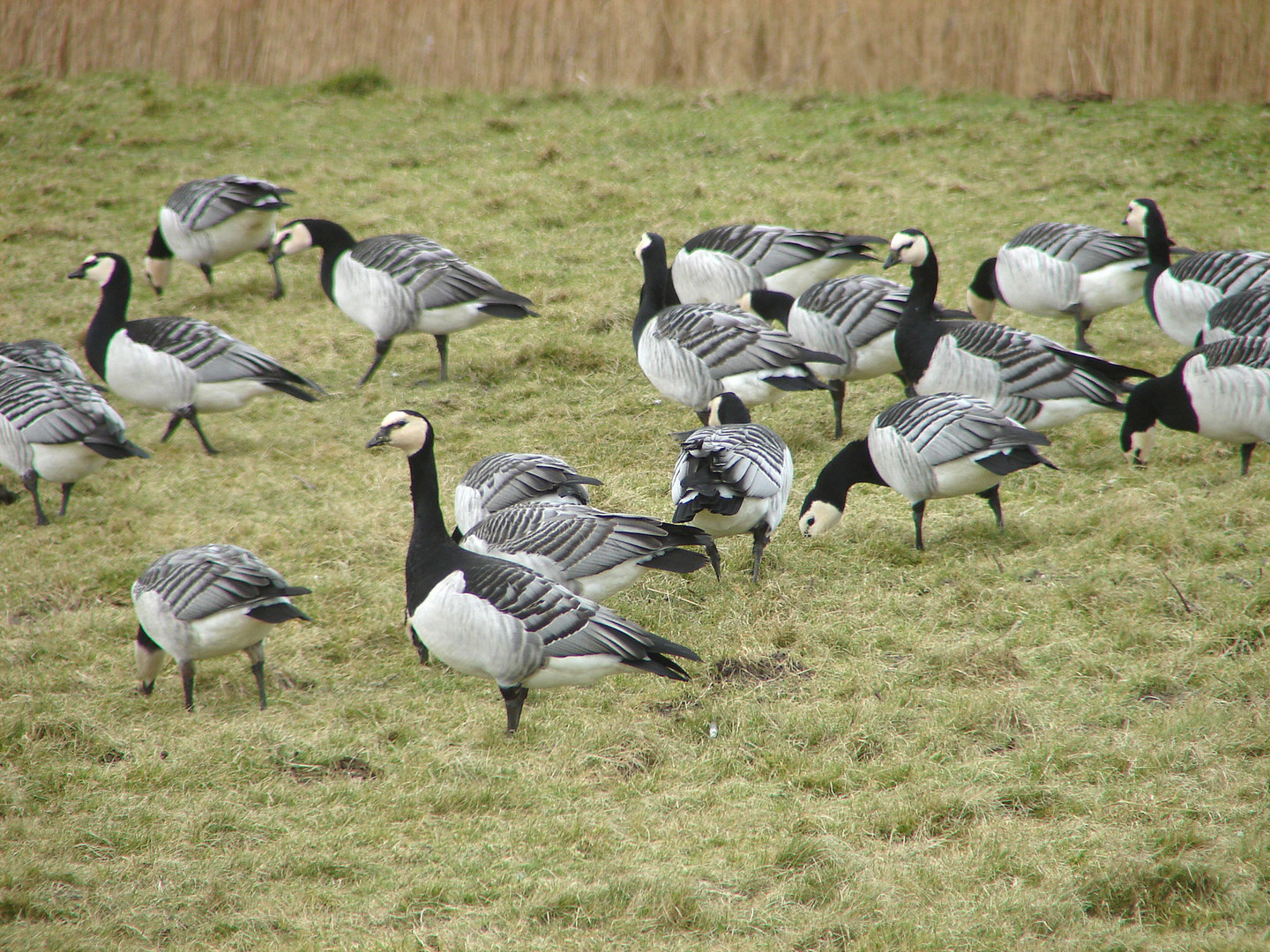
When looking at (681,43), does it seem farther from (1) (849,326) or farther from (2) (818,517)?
(2) (818,517)

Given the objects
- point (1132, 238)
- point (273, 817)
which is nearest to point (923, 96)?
point (1132, 238)

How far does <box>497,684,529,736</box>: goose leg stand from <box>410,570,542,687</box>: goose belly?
3 centimetres

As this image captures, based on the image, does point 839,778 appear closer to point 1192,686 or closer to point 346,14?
point 1192,686

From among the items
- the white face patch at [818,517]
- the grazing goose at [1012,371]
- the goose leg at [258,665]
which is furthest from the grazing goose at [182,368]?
the grazing goose at [1012,371]

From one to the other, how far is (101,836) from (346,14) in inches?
536

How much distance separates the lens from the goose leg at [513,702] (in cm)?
448

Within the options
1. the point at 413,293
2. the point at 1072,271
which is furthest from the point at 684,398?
the point at 1072,271

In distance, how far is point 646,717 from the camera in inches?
180

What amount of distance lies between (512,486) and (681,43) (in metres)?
10.5

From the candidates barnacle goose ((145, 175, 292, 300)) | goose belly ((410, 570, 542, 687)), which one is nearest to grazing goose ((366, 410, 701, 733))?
goose belly ((410, 570, 542, 687))

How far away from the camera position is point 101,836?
12.6 ft

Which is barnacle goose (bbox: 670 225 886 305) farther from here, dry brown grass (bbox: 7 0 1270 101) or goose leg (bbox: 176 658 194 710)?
dry brown grass (bbox: 7 0 1270 101)

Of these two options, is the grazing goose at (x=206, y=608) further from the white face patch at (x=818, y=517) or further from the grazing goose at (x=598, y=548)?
the white face patch at (x=818, y=517)

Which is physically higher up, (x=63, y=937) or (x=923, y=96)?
(x=923, y=96)
